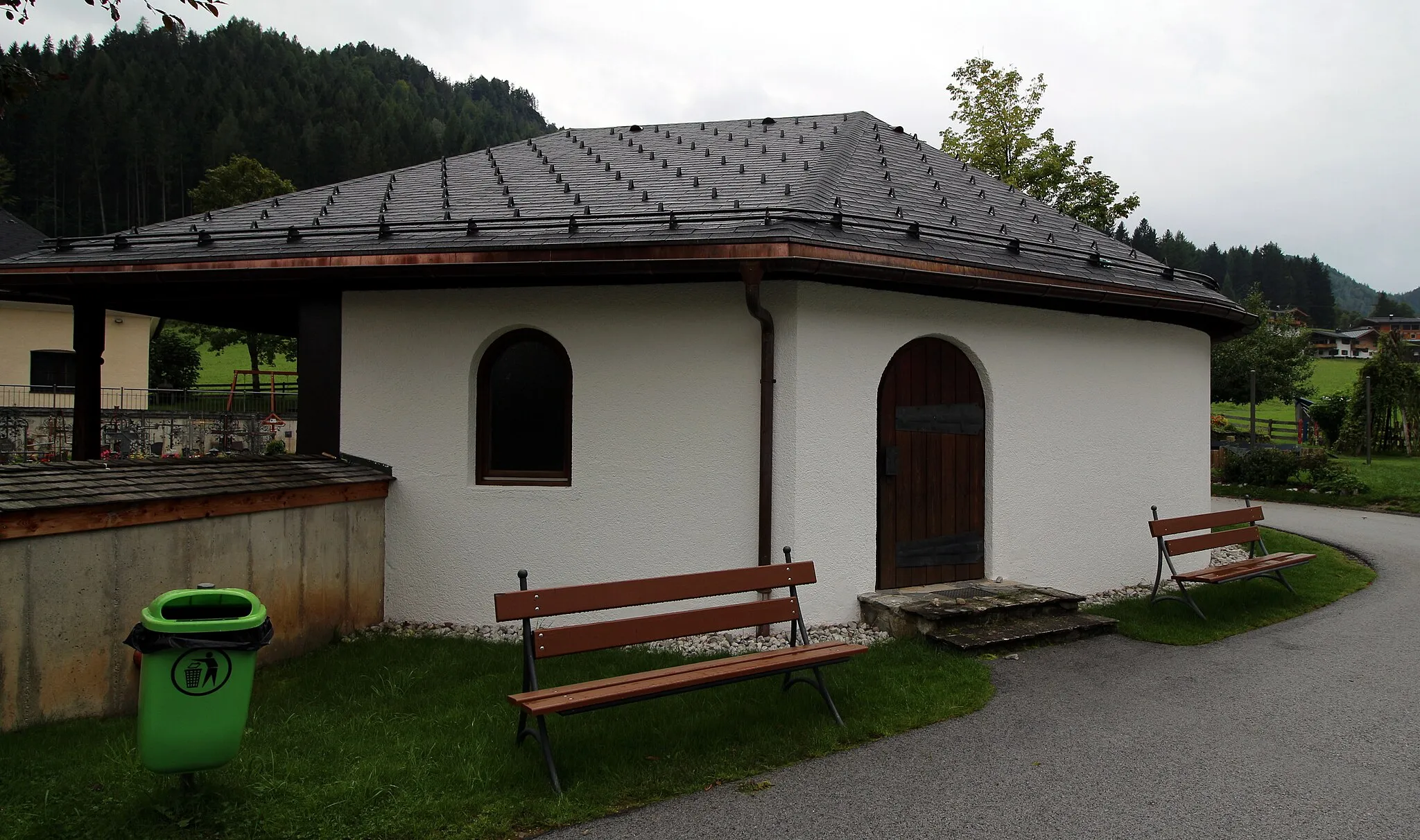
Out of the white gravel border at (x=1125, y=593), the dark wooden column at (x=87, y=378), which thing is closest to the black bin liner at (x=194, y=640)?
the dark wooden column at (x=87, y=378)

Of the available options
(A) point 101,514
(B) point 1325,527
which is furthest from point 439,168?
(B) point 1325,527

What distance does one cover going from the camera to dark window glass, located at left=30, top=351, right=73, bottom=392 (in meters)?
22.7

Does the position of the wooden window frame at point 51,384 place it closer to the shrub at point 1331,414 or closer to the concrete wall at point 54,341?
the concrete wall at point 54,341

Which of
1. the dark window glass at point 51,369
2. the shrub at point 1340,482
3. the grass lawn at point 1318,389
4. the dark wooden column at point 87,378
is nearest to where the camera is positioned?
the dark wooden column at point 87,378

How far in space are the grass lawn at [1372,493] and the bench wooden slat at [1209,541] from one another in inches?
406

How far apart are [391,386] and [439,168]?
365 centimetres

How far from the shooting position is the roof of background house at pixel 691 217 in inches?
288

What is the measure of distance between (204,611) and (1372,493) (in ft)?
67.6

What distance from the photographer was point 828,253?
682 cm

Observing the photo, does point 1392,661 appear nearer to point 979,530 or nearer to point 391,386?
point 979,530

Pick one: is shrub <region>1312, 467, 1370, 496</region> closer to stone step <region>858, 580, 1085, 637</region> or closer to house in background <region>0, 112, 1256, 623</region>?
house in background <region>0, 112, 1256, 623</region>

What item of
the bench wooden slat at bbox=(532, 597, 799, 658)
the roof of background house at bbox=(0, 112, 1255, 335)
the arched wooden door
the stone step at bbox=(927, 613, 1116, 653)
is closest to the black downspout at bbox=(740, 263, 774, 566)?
the roof of background house at bbox=(0, 112, 1255, 335)

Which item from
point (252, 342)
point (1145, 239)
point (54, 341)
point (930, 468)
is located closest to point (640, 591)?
point (930, 468)

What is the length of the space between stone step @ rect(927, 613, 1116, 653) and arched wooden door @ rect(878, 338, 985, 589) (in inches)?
42.4
